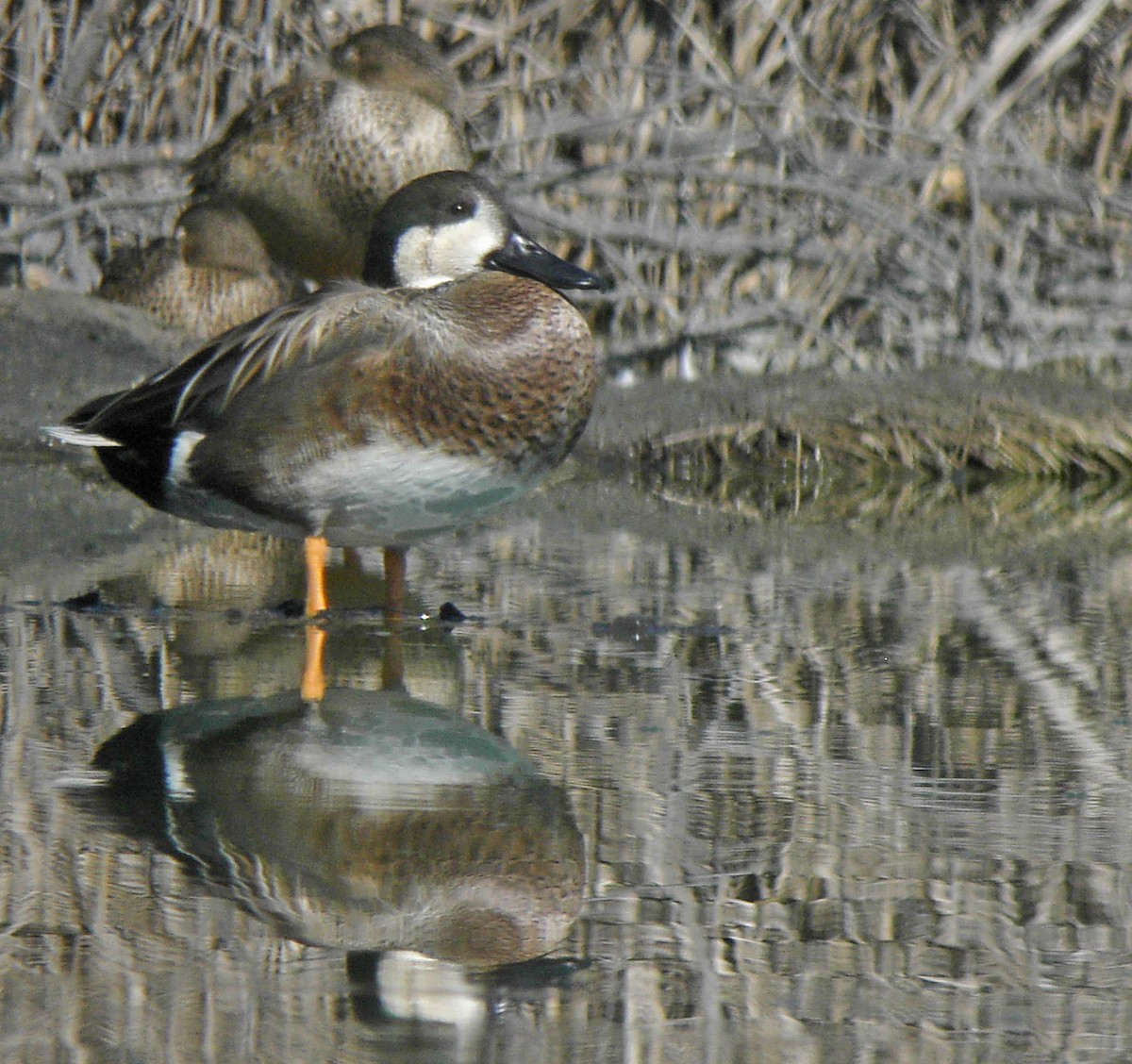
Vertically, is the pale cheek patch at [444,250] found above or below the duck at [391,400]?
above

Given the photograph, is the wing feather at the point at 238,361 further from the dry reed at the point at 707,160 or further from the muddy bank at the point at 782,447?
the dry reed at the point at 707,160

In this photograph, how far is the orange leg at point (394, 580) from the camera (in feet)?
13.1

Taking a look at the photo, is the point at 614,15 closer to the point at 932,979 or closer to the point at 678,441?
the point at 678,441

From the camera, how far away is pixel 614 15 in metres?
7.82

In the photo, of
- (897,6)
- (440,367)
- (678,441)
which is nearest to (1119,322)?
(897,6)

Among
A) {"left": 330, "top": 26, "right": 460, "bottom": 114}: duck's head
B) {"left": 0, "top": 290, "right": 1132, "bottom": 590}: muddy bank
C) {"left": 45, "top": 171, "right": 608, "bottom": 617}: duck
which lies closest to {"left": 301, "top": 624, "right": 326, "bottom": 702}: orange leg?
{"left": 45, "top": 171, "right": 608, "bottom": 617}: duck

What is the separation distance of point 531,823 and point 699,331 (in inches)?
199

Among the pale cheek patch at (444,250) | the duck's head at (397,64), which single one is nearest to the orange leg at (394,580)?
the pale cheek patch at (444,250)

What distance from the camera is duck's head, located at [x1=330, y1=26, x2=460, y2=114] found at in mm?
6332

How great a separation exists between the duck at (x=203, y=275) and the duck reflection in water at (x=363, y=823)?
3.79 metres

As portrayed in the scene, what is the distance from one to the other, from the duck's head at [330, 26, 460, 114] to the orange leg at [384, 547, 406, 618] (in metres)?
2.67

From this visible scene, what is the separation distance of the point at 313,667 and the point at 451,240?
1109 millimetres

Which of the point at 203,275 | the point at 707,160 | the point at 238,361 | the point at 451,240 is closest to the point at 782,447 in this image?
the point at 707,160

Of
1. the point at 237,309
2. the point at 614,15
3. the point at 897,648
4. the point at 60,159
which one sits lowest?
the point at 897,648
